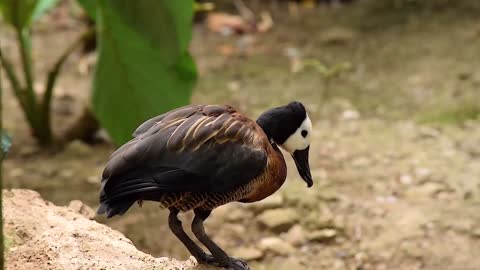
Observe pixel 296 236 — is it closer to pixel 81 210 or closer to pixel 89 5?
pixel 81 210

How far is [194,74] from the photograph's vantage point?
195 centimetres

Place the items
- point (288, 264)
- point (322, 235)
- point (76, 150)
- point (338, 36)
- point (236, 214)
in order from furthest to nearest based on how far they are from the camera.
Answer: point (338, 36)
point (76, 150)
point (236, 214)
point (322, 235)
point (288, 264)

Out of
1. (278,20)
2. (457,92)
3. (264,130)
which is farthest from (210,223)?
(278,20)

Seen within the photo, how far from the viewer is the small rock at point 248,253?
2.00 m

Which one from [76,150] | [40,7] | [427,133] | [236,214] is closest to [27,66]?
[40,7]

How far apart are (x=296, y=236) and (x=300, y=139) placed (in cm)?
82

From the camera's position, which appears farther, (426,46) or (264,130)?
(426,46)

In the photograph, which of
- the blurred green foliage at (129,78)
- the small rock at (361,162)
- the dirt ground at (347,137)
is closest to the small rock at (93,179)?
the dirt ground at (347,137)

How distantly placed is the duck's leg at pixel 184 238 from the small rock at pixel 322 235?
78 cm

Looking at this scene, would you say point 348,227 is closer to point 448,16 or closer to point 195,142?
point 195,142

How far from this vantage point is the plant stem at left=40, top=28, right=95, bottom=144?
8.03ft

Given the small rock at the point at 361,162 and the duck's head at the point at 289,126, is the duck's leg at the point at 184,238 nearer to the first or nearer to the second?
the duck's head at the point at 289,126

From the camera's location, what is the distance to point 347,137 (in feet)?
8.70

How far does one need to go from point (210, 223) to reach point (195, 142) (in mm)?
991
